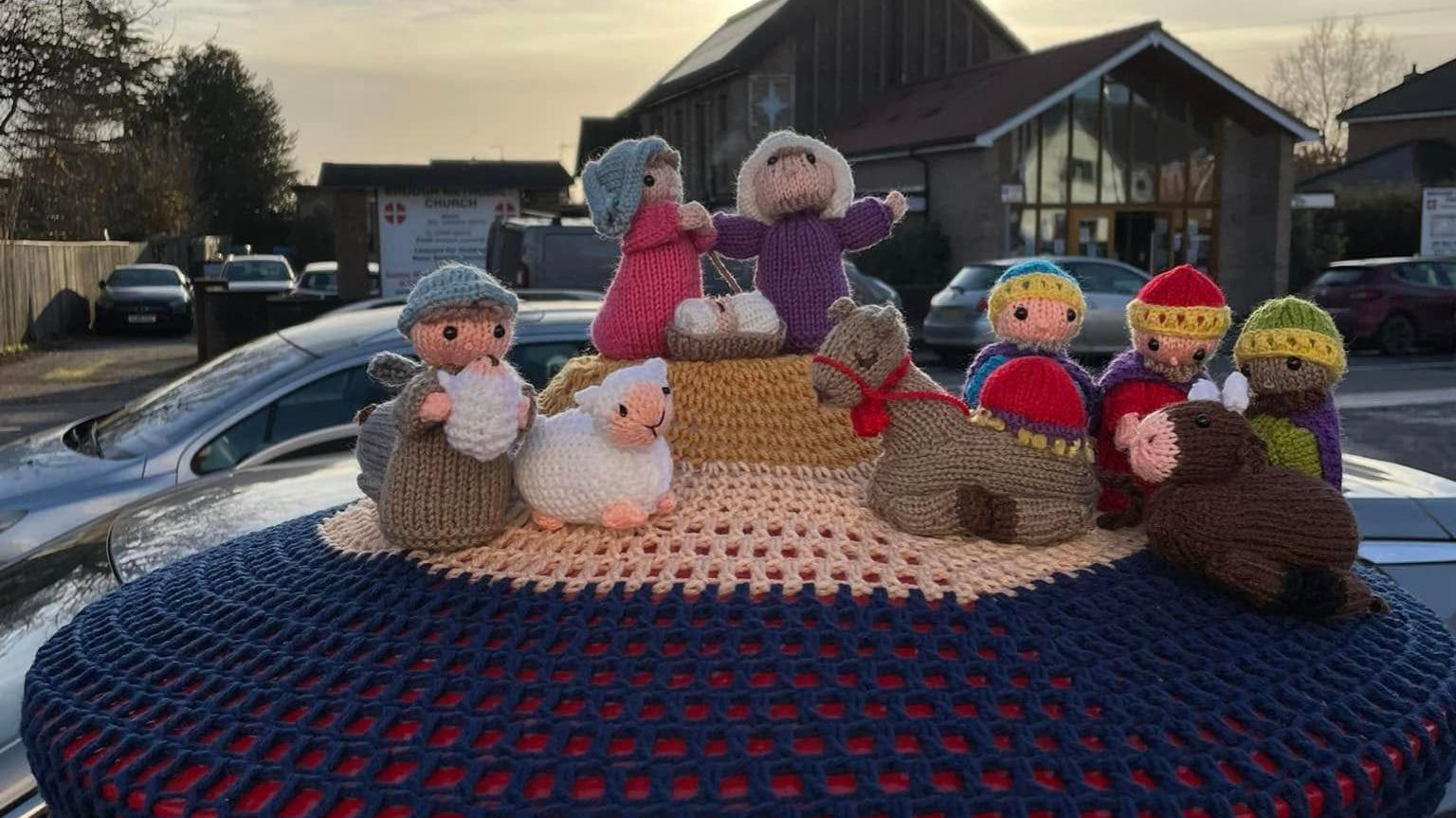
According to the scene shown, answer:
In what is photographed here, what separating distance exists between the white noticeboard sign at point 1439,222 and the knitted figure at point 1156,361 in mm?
23442

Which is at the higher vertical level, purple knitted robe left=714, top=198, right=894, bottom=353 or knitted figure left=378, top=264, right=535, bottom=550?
purple knitted robe left=714, top=198, right=894, bottom=353

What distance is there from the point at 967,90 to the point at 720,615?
2278 centimetres

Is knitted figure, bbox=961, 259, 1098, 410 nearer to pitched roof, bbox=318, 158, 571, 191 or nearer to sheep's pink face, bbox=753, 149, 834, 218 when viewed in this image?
sheep's pink face, bbox=753, 149, 834, 218

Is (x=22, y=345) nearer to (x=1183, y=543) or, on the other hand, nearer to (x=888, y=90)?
(x=888, y=90)

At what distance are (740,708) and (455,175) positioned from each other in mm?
16648

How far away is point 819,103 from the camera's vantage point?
2598cm

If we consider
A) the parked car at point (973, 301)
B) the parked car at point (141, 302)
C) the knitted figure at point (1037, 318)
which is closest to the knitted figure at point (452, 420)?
the knitted figure at point (1037, 318)

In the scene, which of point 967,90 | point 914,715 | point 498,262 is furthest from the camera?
point 967,90

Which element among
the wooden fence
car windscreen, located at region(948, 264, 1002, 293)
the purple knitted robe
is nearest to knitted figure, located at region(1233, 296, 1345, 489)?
the purple knitted robe

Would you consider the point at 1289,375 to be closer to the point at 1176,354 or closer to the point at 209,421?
the point at 1176,354

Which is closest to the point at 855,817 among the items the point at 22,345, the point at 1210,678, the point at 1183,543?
the point at 1210,678

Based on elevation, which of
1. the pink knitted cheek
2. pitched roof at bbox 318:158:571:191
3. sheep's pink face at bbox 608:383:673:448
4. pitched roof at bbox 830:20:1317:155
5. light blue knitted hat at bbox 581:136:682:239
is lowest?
sheep's pink face at bbox 608:383:673:448

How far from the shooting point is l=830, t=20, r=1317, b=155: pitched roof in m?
20.0

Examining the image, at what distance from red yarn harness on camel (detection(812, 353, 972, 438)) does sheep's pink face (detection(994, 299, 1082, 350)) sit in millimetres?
210
